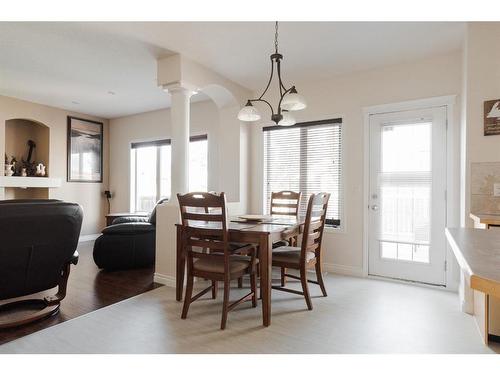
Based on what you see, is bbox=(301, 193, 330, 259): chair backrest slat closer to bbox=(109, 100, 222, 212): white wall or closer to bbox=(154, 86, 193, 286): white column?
bbox=(154, 86, 193, 286): white column

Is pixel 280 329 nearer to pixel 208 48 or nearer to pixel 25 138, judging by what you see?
pixel 208 48

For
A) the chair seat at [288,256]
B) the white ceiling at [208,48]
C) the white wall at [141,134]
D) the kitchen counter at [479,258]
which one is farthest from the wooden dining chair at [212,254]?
the white wall at [141,134]

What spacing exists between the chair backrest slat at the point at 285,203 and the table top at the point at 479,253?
2449mm

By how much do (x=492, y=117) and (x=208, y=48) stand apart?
108 inches

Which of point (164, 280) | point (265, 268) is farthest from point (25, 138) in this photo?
point (265, 268)

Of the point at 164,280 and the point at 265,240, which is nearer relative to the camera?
the point at 265,240

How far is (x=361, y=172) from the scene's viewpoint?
378 centimetres

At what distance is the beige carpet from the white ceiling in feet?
8.49

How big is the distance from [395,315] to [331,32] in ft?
8.67

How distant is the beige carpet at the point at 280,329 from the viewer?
6.64ft

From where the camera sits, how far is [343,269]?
3.89 m

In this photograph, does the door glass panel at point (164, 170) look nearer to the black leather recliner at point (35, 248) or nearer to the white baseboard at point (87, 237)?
the white baseboard at point (87, 237)
